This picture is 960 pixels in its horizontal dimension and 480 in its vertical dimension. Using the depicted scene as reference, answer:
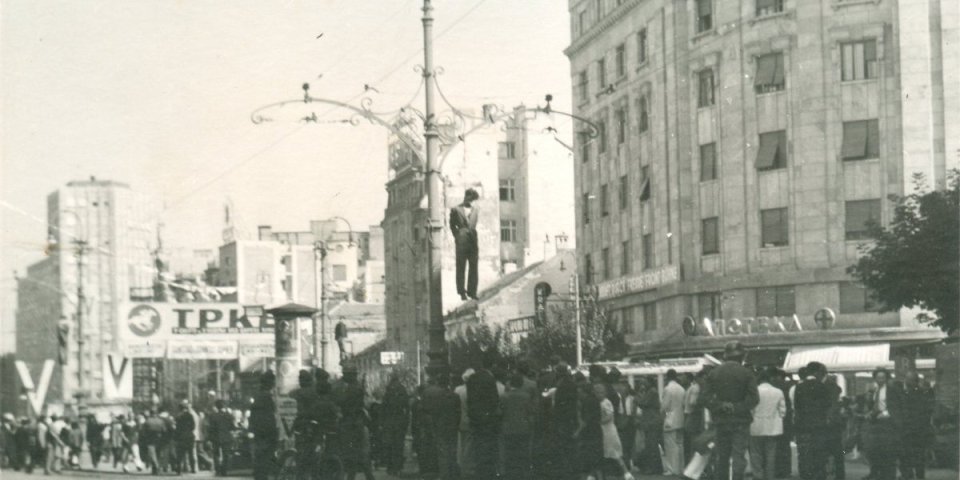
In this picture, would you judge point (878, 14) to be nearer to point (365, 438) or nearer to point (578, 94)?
point (578, 94)

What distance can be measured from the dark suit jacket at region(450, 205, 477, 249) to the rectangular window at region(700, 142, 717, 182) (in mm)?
31294

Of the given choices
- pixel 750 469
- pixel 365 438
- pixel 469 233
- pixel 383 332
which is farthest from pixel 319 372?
pixel 383 332

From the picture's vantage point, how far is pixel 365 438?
18875 millimetres

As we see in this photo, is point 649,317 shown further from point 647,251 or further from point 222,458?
point 222,458

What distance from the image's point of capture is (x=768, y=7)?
1983 inches

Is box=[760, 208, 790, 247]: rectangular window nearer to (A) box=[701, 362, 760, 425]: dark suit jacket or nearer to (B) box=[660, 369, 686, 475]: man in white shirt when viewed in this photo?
(B) box=[660, 369, 686, 475]: man in white shirt

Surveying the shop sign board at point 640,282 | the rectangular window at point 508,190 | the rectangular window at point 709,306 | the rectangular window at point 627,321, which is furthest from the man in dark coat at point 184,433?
the rectangular window at point 508,190

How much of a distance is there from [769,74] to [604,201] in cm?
1312

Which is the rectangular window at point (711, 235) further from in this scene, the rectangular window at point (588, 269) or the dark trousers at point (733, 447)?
the dark trousers at point (733, 447)

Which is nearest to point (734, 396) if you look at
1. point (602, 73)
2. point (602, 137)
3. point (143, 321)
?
point (143, 321)

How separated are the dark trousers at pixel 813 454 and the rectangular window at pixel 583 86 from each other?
44.1 meters

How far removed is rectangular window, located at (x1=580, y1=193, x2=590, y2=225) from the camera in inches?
2494

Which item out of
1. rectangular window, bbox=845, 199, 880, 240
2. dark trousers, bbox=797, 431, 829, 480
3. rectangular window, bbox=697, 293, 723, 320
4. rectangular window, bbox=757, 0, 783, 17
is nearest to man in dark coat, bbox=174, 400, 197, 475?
dark trousers, bbox=797, 431, 829, 480

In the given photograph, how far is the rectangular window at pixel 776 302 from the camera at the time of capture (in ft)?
161
